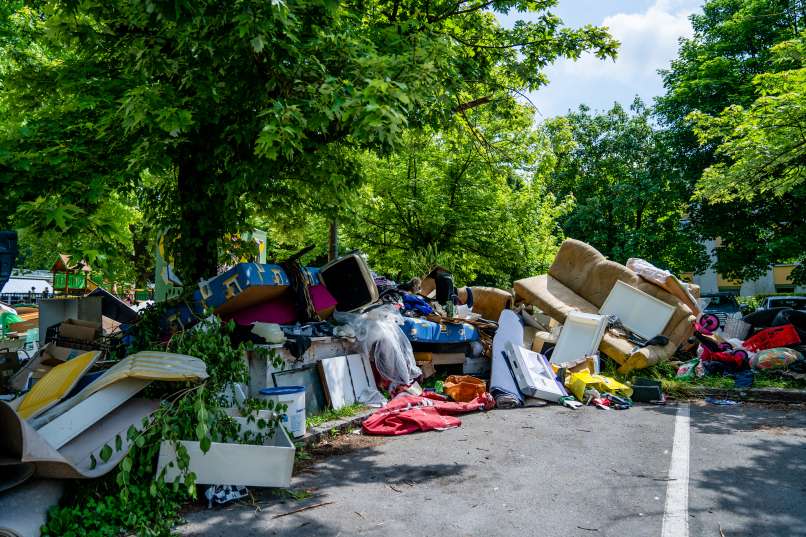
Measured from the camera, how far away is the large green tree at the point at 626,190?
978 inches

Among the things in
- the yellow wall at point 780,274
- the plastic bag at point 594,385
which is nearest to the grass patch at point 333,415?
the plastic bag at point 594,385

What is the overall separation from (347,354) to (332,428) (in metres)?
1.69

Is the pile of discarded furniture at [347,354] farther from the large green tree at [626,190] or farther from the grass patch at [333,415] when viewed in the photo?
the large green tree at [626,190]

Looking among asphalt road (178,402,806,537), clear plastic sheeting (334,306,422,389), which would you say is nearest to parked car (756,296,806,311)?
asphalt road (178,402,806,537)

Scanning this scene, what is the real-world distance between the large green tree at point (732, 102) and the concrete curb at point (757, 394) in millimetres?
12120

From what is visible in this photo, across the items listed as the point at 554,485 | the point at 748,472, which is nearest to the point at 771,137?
the point at 748,472

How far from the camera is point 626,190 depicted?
26.4 meters

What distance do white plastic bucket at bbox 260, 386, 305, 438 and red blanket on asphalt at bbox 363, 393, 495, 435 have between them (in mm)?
1143

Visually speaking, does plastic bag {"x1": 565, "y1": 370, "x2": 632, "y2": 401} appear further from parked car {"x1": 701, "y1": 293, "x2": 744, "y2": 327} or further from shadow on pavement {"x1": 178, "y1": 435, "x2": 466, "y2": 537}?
parked car {"x1": 701, "y1": 293, "x2": 744, "y2": 327}

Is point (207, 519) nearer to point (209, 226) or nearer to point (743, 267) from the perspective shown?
point (209, 226)

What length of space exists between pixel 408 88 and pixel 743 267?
21.4m

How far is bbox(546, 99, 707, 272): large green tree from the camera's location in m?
24.8

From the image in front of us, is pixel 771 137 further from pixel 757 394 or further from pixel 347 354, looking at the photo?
pixel 347 354

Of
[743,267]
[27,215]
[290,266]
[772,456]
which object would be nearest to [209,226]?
[290,266]
